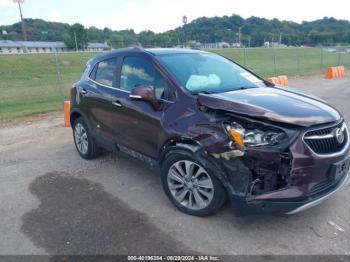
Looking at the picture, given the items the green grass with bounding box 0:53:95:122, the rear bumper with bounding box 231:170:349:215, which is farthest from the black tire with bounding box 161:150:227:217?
the green grass with bounding box 0:53:95:122

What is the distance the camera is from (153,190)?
165 inches

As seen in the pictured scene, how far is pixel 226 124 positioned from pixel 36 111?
28.2 feet

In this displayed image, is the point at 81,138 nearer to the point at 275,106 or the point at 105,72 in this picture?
the point at 105,72

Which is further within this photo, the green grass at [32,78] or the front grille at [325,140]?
the green grass at [32,78]

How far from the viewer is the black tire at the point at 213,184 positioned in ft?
10.2

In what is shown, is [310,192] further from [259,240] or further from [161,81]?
[161,81]

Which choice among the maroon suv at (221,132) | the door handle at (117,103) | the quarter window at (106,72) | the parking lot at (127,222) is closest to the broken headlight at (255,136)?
the maroon suv at (221,132)

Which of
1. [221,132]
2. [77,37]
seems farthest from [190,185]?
[77,37]

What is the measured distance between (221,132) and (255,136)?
1.02 ft

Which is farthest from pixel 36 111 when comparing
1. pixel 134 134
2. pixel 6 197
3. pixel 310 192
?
pixel 310 192

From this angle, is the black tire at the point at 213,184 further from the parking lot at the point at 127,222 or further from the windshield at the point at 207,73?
the windshield at the point at 207,73

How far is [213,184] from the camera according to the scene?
10.3 ft

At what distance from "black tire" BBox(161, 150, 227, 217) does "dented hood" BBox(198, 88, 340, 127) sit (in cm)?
59

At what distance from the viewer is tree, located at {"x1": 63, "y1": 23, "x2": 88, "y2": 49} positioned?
6377cm
